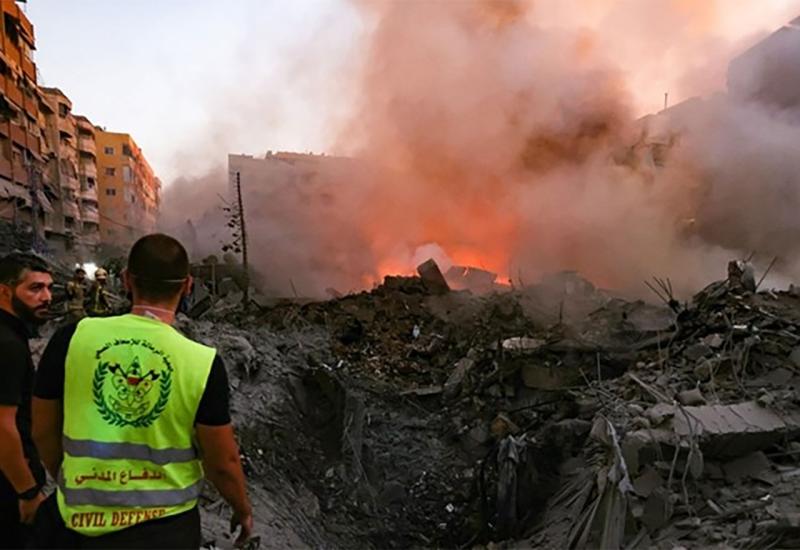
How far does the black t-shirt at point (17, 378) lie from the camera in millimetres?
1918

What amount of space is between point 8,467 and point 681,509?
4000 millimetres

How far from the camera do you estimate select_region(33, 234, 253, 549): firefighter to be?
1564mm

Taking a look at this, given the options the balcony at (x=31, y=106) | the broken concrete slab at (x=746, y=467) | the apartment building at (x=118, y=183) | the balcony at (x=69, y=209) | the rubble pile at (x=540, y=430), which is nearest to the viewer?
the rubble pile at (x=540, y=430)

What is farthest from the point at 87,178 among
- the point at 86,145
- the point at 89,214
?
the point at 89,214

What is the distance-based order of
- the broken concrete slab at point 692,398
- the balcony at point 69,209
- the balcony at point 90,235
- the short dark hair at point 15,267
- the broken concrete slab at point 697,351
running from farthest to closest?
the balcony at point 90,235 < the balcony at point 69,209 < the broken concrete slab at point 697,351 < the broken concrete slab at point 692,398 < the short dark hair at point 15,267

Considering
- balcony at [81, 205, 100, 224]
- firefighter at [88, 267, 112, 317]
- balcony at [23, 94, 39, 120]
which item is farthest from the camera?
balcony at [81, 205, 100, 224]

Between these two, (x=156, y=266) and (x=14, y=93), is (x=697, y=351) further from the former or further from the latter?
(x=14, y=93)

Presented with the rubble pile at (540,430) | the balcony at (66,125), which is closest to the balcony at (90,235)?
the balcony at (66,125)

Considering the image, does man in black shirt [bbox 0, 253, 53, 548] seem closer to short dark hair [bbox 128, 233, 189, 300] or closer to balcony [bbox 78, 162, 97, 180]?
short dark hair [bbox 128, 233, 189, 300]

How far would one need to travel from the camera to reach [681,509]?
3.89 meters

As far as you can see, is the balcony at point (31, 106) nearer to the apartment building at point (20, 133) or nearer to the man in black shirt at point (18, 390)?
the apartment building at point (20, 133)

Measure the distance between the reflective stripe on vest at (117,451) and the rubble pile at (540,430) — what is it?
2428 mm

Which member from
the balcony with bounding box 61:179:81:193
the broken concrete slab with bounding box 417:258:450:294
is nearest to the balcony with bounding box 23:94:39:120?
the balcony with bounding box 61:179:81:193

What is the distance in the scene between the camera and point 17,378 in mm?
1949
